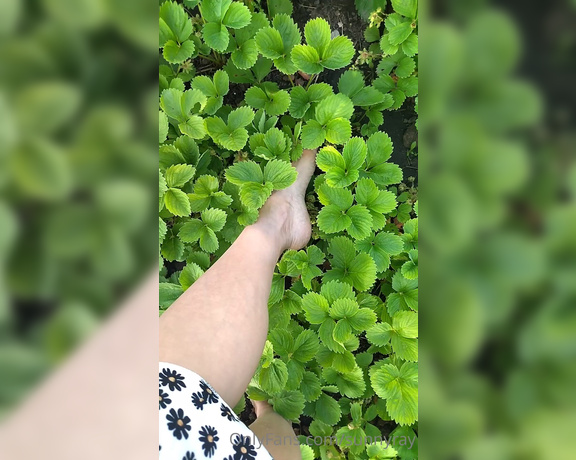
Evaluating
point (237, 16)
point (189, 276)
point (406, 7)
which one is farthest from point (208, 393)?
point (406, 7)

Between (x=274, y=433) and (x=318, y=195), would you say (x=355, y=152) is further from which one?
(x=274, y=433)

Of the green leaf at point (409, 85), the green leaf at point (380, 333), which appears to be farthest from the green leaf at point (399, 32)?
the green leaf at point (380, 333)

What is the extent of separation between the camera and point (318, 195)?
1.16 m

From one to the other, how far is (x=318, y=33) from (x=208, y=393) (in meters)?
0.90

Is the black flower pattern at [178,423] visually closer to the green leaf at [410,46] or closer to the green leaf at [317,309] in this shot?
the green leaf at [317,309]

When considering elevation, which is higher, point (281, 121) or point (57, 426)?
point (57, 426)

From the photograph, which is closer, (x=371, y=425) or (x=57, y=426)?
(x=57, y=426)

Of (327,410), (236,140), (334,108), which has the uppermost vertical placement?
(334,108)

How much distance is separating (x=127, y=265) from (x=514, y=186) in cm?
15

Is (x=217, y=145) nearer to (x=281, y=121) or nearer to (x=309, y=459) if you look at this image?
(x=281, y=121)

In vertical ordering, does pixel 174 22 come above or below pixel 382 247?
above

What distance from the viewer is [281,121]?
1.27m

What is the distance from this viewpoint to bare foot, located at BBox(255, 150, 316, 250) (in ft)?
3.85

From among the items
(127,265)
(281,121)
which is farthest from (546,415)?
(281,121)
